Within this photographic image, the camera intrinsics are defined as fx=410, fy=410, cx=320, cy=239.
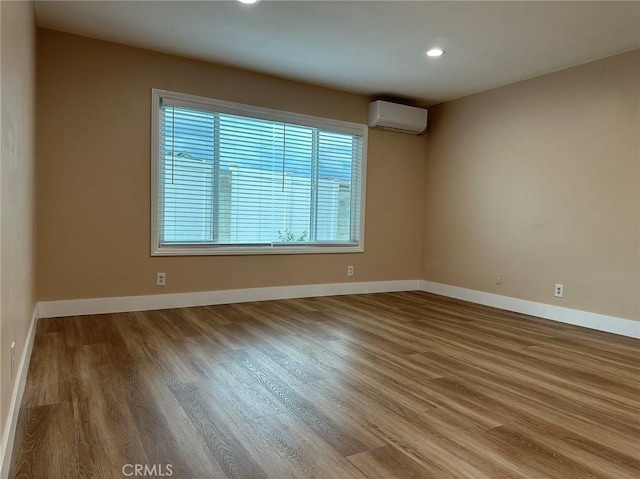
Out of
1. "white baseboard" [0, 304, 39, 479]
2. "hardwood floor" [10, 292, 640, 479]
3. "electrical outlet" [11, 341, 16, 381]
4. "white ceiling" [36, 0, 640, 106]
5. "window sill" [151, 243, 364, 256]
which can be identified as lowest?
"hardwood floor" [10, 292, 640, 479]

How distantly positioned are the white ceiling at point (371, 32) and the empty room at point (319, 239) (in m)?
0.03

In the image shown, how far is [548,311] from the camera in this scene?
4.18 m

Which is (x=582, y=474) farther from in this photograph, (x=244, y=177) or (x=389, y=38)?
(x=244, y=177)

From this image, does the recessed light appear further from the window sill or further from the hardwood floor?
the hardwood floor

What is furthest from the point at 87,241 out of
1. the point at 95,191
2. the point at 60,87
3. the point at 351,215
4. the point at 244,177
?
the point at 351,215

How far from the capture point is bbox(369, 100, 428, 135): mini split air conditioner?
5.02 metres

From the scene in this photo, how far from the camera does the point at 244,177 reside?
14.7 feet

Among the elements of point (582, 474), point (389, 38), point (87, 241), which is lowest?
point (582, 474)

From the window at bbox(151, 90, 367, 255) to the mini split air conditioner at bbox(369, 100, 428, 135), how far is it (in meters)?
0.23

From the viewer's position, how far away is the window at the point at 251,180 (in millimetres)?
4084

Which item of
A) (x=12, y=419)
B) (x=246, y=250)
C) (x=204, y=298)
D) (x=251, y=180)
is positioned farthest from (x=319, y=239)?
(x=12, y=419)

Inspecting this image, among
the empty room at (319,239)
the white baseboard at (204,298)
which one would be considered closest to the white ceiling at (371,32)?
the empty room at (319,239)

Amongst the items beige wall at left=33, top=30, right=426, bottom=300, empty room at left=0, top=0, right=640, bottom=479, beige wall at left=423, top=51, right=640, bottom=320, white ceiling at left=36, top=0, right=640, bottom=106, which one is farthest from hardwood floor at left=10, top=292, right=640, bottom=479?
white ceiling at left=36, top=0, right=640, bottom=106

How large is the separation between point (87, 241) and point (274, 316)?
6.00 feet
